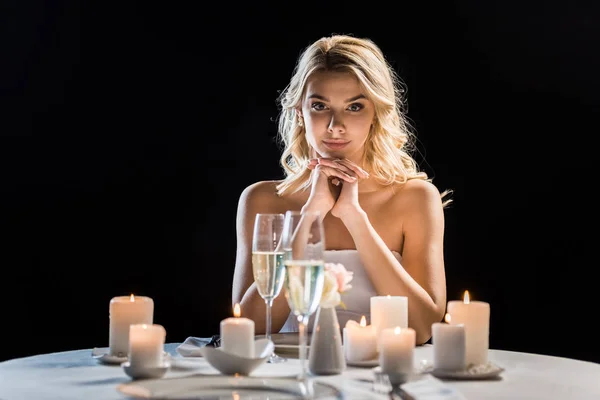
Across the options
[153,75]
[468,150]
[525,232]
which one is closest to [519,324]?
[525,232]

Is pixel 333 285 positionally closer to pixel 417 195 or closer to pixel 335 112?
pixel 335 112

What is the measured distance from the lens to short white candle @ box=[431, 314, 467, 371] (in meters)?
1.74

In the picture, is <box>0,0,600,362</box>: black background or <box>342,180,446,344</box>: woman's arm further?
<box>0,0,600,362</box>: black background

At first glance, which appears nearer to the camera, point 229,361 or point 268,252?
point 229,361

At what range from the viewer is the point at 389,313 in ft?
6.46

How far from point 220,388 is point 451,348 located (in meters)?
0.48

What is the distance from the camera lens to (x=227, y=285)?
13.6 ft

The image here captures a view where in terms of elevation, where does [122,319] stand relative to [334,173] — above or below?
below

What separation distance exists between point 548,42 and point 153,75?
6.01ft

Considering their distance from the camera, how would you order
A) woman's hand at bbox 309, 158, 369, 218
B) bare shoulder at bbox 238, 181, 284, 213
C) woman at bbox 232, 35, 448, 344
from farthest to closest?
bare shoulder at bbox 238, 181, 284, 213
woman's hand at bbox 309, 158, 369, 218
woman at bbox 232, 35, 448, 344

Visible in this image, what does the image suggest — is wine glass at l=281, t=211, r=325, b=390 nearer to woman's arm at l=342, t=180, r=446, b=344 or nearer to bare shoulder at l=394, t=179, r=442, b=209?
woman's arm at l=342, t=180, r=446, b=344

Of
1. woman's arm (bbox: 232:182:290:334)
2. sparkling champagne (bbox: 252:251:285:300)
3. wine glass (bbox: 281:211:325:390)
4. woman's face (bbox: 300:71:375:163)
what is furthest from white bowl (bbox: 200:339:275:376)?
woman's face (bbox: 300:71:375:163)

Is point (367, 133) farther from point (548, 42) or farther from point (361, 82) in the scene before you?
point (548, 42)

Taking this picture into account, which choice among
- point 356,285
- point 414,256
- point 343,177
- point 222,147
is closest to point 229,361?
point 356,285
